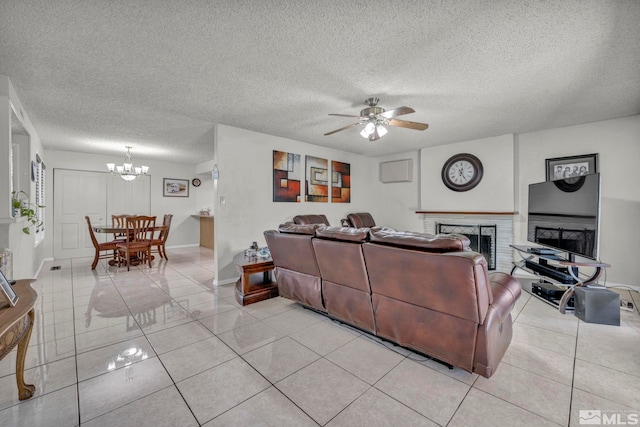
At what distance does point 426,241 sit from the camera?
1.76m

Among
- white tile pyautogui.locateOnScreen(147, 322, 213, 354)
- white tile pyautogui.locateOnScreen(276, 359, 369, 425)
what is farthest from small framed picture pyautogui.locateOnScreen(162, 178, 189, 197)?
white tile pyautogui.locateOnScreen(276, 359, 369, 425)

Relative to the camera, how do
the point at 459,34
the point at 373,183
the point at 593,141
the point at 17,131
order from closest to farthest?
the point at 459,34, the point at 17,131, the point at 593,141, the point at 373,183

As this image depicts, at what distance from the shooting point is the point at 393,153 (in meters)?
6.21

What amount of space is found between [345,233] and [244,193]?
257 centimetres

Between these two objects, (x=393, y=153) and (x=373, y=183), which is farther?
(x=373, y=183)

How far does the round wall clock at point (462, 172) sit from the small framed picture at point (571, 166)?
0.99 metres

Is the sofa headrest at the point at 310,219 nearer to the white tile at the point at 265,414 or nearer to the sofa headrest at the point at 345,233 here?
the sofa headrest at the point at 345,233

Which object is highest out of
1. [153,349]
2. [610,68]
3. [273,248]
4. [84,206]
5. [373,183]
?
[610,68]

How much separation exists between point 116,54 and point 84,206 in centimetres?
554

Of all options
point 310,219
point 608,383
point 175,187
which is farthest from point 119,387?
point 175,187

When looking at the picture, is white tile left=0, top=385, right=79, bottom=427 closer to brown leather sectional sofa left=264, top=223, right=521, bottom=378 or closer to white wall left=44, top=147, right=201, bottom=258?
brown leather sectional sofa left=264, top=223, right=521, bottom=378

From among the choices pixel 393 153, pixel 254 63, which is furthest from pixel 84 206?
pixel 393 153

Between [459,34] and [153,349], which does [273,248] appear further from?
[459,34]

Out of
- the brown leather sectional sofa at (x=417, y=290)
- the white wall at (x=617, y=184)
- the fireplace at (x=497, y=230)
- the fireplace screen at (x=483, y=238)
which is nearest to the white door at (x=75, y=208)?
the brown leather sectional sofa at (x=417, y=290)
